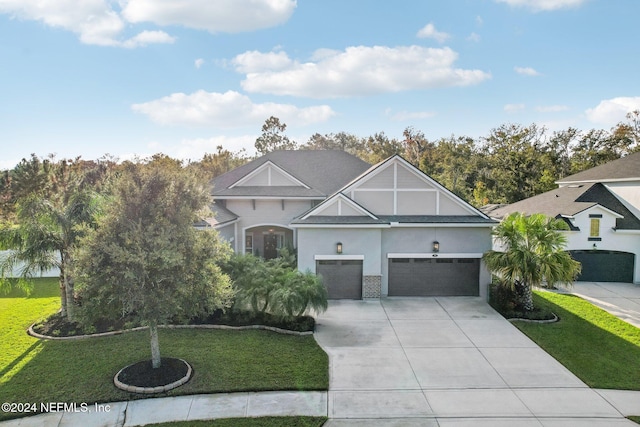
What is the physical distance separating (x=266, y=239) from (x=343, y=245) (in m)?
5.41

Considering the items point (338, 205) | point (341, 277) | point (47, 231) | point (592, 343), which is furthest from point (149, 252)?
point (592, 343)

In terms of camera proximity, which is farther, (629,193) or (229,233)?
(629,193)

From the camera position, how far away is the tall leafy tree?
793cm

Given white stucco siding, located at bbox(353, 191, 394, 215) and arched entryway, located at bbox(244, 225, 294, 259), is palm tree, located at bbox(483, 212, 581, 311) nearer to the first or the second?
white stucco siding, located at bbox(353, 191, 394, 215)

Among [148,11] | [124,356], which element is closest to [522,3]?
[148,11]

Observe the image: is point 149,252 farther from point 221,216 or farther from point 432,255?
point 432,255

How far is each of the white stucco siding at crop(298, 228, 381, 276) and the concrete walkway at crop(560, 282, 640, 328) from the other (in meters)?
8.97

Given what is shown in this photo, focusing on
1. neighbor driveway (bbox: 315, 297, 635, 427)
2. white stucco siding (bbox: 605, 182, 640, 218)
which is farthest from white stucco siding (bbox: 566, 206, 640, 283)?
neighbor driveway (bbox: 315, 297, 635, 427)

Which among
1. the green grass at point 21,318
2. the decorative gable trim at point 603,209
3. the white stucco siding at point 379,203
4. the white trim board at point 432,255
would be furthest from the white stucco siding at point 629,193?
the green grass at point 21,318

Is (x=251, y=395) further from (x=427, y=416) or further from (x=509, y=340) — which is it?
(x=509, y=340)

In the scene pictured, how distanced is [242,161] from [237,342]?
135 feet

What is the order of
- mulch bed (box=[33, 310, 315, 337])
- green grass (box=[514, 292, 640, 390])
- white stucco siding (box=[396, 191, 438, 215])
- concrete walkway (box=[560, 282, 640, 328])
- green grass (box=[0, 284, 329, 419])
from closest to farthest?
1. green grass (box=[0, 284, 329, 419])
2. green grass (box=[514, 292, 640, 390])
3. mulch bed (box=[33, 310, 315, 337])
4. concrete walkway (box=[560, 282, 640, 328])
5. white stucco siding (box=[396, 191, 438, 215])

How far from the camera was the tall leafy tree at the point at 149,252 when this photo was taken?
7.93 m

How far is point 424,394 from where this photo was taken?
8.14 meters
